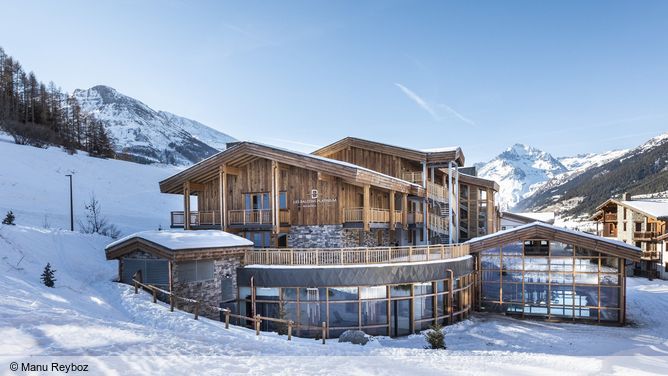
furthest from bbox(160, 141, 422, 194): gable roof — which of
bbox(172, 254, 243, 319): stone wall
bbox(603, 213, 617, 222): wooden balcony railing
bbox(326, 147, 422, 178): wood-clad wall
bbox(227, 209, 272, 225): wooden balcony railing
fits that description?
bbox(603, 213, 617, 222): wooden balcony railing

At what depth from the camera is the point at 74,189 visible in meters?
37.7

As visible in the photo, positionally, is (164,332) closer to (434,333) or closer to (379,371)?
(379,371)

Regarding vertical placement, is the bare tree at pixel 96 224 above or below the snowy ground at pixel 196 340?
above

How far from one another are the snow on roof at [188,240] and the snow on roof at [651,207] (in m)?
38.2

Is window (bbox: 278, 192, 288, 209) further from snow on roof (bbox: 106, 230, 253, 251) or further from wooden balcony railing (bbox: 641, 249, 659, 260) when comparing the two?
wooden balcony railing (bbox: 641, 249, 659, 260)

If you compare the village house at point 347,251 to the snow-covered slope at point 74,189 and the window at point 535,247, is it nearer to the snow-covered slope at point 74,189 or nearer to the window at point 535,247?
the window at point 535,247

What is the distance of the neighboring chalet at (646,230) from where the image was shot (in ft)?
113

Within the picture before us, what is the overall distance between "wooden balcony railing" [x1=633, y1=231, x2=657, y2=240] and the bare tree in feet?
149

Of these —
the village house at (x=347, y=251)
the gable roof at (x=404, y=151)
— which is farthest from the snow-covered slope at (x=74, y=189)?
the gable roof at (x=404, y=151)

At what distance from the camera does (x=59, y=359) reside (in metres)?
8.27

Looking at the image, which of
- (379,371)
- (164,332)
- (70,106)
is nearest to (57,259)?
(164,332)

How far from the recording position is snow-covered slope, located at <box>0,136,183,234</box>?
30.9 m

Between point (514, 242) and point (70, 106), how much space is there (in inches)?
2918

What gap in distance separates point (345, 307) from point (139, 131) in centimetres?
14832
